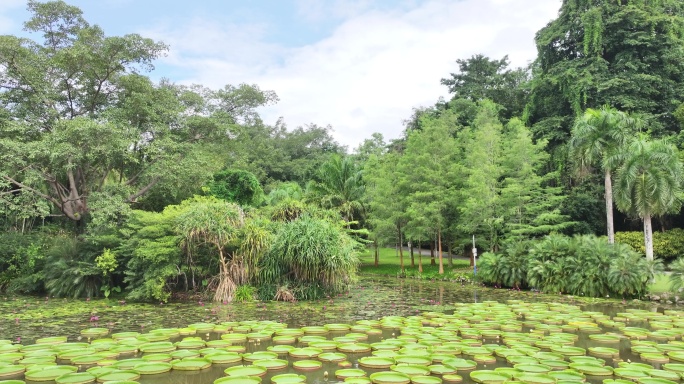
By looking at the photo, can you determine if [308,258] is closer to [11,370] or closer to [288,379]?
[288,379]

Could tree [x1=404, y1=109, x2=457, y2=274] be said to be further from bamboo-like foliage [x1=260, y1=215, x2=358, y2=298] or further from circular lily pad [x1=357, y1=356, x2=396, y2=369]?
circular lily pad [x1=357, y1=356, x2=396, y2=369]

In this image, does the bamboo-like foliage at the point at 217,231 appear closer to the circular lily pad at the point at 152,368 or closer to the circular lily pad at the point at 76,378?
the circular lily pad at the point at 152,368

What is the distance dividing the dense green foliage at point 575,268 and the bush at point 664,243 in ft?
27.9

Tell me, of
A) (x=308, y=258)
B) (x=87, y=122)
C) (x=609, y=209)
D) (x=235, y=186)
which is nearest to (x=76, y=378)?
(x=308, y=258)

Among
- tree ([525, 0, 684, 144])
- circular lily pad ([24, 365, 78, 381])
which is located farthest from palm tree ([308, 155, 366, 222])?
circular lily pad ([24, 365, 78, 381])

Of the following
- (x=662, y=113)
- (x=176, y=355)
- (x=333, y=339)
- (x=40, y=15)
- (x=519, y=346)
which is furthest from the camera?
(x=662, y=113)

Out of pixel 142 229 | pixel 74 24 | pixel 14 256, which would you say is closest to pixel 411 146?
pixel 142 229

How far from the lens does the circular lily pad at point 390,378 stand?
527 centimetres

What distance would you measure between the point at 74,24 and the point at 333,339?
704 inches

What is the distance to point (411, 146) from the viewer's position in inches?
909

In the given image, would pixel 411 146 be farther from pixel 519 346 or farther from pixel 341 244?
pixel 519 346

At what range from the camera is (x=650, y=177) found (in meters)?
16.2

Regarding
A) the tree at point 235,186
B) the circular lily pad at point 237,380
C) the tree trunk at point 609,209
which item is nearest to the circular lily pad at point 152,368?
the circular lily pad at point 237,380

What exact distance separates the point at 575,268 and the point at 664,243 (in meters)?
10.7
